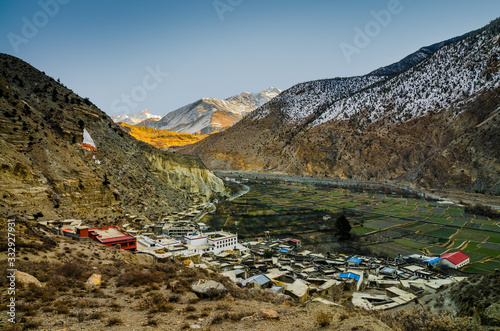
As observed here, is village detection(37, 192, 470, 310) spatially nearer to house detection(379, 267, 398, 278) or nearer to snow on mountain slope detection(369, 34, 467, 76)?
house detection(379, 267, 398, 278)

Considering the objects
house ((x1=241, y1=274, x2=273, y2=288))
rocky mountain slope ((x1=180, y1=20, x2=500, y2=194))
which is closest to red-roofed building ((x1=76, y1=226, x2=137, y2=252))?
house ((x1=241, y1=274, x2=273, y2=288))

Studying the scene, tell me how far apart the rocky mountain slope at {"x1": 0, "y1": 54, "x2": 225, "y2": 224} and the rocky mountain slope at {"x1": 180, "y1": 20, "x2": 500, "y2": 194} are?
5831 cm

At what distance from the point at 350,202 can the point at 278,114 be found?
96.1 m

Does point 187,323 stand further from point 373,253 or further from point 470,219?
point 470,219

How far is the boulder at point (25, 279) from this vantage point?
24.7 ft

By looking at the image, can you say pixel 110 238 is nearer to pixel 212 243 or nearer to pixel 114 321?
pixel 212 243

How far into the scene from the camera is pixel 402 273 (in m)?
18.6

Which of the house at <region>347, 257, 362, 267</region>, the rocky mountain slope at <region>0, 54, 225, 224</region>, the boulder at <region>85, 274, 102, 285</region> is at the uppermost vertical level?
the rocky mountain slope at <region>0, 54, 225, 224</region>

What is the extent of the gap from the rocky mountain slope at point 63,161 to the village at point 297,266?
2.53 m

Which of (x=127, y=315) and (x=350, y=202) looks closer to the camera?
(x=127, y=315)

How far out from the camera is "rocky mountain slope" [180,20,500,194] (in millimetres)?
60250

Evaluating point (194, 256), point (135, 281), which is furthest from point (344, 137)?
point (135, 281)

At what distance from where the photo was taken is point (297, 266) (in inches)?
744

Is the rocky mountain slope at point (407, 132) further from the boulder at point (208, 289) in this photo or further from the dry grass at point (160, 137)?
the boulder at point (208, 289)
